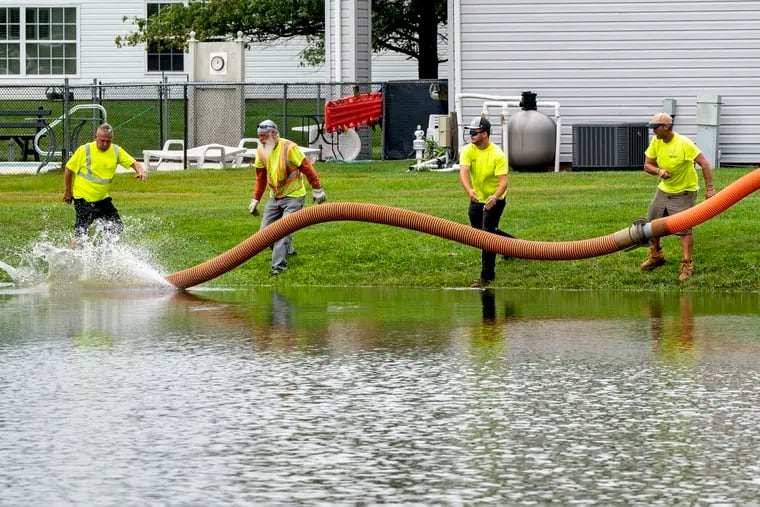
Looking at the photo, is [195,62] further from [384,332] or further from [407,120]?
[384,332]

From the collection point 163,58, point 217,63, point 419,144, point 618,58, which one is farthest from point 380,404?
point 163,58

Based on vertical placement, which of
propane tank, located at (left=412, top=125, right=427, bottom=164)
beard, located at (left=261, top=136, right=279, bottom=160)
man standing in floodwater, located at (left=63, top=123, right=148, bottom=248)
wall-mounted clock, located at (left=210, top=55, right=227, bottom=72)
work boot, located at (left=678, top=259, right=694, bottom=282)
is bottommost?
work boot, located at (left=678, top=259, right=694, bottom=282)

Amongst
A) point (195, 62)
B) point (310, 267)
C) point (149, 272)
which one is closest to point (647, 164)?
point (310, 267)

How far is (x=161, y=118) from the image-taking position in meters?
36.2

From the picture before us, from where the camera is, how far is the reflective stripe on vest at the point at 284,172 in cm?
1656

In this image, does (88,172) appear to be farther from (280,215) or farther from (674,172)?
(674,172)

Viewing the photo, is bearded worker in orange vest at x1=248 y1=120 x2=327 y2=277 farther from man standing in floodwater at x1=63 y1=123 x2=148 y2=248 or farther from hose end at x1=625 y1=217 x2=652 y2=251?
hose end at x1=625 y1=217 x2=652 y2=251

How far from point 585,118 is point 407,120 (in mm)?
4712

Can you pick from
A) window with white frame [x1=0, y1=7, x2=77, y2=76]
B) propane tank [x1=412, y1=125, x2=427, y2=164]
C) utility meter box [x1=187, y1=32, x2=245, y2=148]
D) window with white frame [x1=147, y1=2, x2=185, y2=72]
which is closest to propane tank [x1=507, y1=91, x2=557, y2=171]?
propane tank [x1=412, y1=125, x2=427, y2=164]

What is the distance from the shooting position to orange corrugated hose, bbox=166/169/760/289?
15.0m

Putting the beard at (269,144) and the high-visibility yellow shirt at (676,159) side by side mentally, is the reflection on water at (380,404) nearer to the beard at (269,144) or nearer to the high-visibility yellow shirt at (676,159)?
the high-visibility yellow shirt at (676,159)

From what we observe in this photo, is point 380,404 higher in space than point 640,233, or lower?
lower

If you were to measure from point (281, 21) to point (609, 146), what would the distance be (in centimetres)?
1299

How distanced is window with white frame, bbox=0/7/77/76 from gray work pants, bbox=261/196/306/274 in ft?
102
